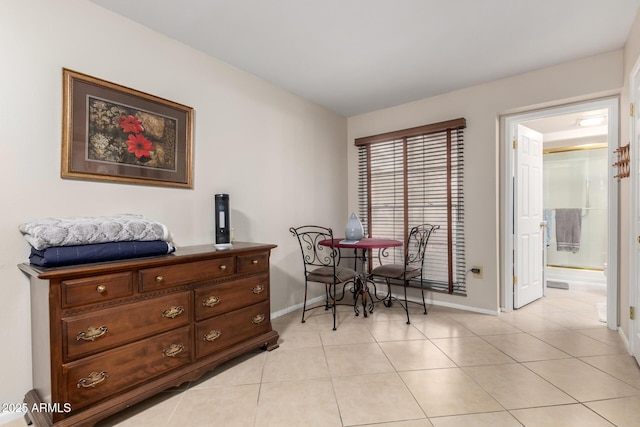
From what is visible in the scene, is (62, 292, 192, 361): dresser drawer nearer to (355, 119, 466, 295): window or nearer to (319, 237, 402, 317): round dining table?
(319, 237, 402, 317): round dining table

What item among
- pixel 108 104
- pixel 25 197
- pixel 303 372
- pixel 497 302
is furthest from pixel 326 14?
pixel 497 302

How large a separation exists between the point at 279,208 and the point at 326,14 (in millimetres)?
1880

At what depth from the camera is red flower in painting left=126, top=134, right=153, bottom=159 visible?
2172 millimetres

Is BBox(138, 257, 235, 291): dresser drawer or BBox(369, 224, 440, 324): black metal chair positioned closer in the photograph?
BBox(138, 257, 235, 291): dresser drawer

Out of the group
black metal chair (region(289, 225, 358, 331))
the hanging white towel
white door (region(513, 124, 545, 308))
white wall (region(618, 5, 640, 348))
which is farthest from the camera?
the hanging white towel

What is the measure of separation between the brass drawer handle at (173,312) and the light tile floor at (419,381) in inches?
19.5

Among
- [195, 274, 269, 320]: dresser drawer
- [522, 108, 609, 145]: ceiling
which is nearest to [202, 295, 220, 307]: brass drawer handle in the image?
[195, 274, 269, 320]: dresser drawer

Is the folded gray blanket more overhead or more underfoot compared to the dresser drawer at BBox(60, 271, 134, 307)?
more overhead

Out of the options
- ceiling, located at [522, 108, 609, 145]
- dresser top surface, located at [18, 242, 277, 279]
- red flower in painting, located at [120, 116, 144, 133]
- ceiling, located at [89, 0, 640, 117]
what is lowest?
dresser top surface, located at [18, 242, 277, 279]

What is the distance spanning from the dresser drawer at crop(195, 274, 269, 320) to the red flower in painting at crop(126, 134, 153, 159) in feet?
3.58

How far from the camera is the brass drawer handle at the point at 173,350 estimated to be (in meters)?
1.82

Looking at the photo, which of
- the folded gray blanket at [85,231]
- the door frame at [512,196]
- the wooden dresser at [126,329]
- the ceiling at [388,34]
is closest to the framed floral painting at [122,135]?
the folded gray blanket at [85,231]

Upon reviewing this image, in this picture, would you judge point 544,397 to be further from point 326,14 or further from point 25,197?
point 25,197

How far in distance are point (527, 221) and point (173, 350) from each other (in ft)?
12.8
